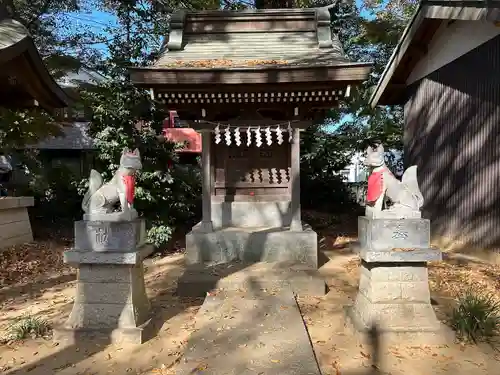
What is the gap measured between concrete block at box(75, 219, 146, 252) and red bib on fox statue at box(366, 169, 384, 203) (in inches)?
114

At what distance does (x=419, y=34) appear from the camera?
10.3 m

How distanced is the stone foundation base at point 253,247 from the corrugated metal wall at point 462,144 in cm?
379

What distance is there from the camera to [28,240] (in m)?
10.2

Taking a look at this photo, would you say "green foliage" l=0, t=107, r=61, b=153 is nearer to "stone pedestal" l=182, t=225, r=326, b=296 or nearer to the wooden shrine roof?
the wooden shrine roof

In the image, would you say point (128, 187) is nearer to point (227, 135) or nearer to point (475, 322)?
point (227, 135)

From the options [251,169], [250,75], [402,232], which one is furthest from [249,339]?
[251,169]

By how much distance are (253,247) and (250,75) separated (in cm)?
334

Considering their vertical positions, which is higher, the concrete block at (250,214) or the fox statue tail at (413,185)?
the fox statue tail at (413,185)

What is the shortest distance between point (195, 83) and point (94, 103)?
4.09m

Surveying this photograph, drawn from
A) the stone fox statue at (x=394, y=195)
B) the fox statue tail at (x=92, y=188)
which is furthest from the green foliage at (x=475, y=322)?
the fox statue tail at (x=92, y=188)

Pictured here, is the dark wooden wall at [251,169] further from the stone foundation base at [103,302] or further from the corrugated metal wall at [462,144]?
the stone foundation base at [103,302]

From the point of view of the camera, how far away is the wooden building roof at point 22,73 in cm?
689

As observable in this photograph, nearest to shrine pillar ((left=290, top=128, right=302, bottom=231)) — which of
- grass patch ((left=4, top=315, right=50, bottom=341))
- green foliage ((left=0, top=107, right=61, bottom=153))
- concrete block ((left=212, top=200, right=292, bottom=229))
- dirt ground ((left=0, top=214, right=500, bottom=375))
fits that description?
concrete block ((left=212, top=200, right=292, bottom=229))

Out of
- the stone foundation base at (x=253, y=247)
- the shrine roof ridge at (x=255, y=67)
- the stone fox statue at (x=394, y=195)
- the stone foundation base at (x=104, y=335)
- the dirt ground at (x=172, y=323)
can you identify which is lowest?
the dirt ground at (x=172, y=323)
